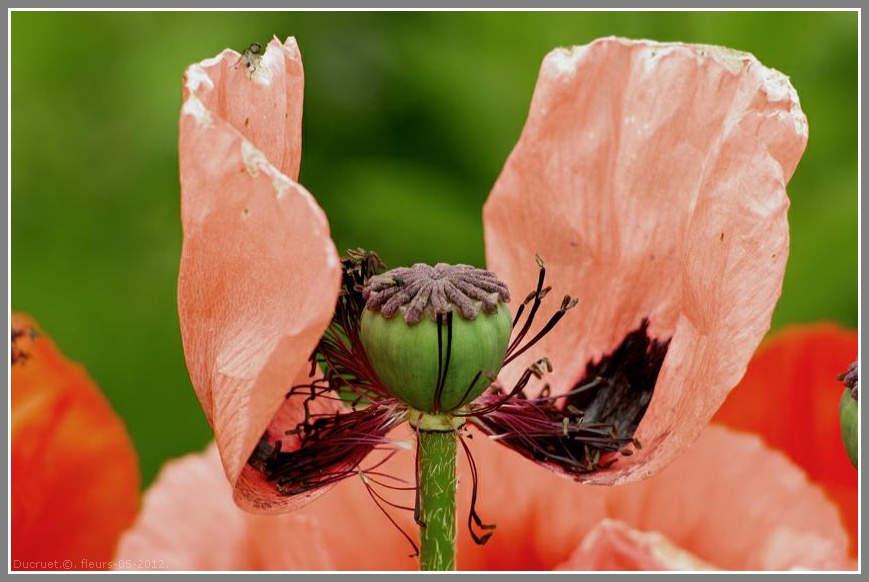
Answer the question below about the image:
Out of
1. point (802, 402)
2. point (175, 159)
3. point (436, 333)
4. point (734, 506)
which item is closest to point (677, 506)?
point (734, 506)

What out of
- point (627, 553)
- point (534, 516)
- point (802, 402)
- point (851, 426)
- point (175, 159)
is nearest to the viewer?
point (851, 426)

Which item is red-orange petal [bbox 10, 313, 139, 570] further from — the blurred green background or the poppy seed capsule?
the poppy seed capsule

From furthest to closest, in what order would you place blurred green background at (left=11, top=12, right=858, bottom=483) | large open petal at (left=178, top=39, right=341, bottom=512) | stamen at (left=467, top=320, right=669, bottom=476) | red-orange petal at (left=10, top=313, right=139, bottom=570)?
blurred green background at (left=11, top=12, right=858, bottom=483), red-orange petal at (left=10, top=313, right=139, bottom=570), stamen at (left=467, top=320, right=669, bottom=476), large open petal at (left=178, top=39, right=341, bottom=512)

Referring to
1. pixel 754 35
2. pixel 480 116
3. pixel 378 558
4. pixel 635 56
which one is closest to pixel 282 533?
pixel 378 558

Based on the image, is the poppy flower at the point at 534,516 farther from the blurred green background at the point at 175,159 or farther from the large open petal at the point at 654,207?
the blurred green background at the point at 175,159

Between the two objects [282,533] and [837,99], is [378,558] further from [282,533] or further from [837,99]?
[837,99]

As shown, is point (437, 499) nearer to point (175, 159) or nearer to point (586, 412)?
point (586, 412)

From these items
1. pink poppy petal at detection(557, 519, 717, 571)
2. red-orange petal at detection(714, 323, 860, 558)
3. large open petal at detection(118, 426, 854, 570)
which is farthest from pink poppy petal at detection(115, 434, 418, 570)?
red-orange petal at detection(714, 323, 860, 558)
